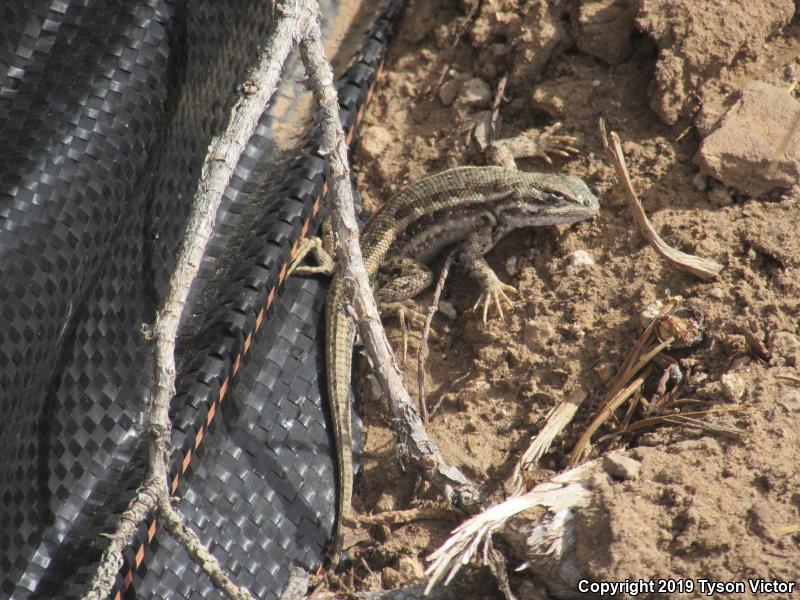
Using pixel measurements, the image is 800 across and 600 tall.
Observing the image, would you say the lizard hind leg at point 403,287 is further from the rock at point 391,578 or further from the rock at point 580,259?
the rock at point 391,578

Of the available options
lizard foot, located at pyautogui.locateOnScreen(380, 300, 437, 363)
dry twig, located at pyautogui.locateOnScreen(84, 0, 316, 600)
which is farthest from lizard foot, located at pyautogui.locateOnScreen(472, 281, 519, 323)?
dry twig, located at pyautogui.locateOnScreen(84, 0, 316, 600)

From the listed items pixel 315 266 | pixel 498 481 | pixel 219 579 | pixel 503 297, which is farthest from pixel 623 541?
pixel 315 266

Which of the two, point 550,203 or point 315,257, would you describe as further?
point 315,257

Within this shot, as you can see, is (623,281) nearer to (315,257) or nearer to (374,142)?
Answer: (315,257)

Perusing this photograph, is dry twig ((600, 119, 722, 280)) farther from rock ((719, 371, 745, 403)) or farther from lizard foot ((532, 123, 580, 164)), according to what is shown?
rock ((719, 371, 745, 403))

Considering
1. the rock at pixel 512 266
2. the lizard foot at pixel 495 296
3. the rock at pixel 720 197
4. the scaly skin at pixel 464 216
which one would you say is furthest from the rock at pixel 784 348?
the rock at pixel 512 266

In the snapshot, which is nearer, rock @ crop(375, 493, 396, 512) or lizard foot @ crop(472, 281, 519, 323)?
rock @ crop(375, 493, 396, 512)

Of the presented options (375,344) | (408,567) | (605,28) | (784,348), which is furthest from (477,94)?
(408,567)

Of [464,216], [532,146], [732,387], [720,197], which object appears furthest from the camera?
[464,216]
